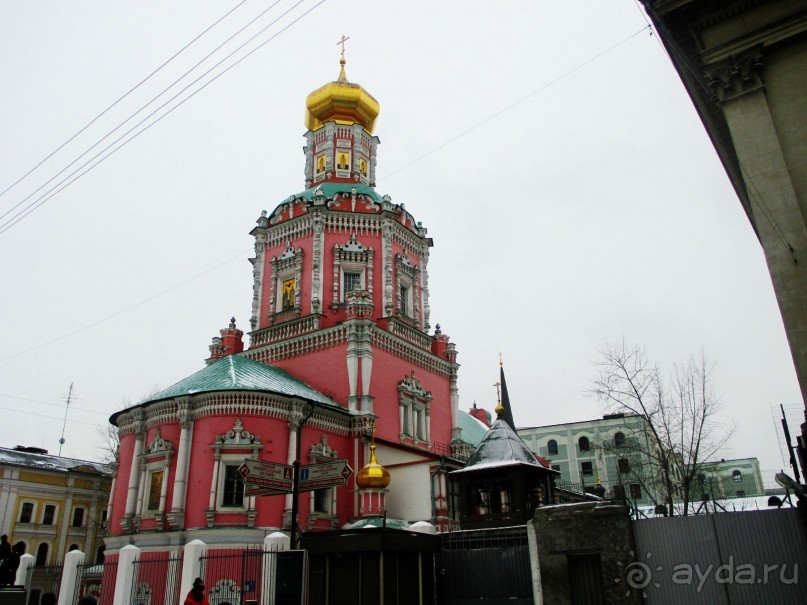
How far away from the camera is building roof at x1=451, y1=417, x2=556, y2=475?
2003 cm

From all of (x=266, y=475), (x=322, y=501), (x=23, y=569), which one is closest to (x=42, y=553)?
(x=23, y=569)

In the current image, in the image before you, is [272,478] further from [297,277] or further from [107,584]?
[297,277]

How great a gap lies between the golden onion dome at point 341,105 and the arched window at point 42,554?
88.0ft

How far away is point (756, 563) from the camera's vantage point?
1097 cm

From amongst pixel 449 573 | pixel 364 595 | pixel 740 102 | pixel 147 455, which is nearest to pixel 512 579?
pixel 449 573

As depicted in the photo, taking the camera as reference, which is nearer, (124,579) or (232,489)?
(124,579)

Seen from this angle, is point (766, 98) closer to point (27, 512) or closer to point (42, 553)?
point (27, 512)

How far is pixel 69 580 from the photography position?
1805cm

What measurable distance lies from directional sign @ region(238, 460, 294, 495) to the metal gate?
165 inches

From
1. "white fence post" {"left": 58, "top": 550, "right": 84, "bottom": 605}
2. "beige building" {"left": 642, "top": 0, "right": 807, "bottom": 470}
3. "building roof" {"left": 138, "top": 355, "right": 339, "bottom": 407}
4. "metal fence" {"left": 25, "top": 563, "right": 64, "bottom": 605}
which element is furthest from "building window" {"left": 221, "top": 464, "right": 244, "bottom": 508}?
"beige building" {"left": 642, "top": 0, "right": 807, "bottom": 470}

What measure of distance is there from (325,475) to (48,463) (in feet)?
93.7

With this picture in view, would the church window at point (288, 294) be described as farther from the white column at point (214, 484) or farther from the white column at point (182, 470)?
the white column at point (214, 484)

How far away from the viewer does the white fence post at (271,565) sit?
14.7m

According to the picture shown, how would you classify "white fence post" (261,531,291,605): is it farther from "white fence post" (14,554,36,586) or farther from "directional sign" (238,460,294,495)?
"white fence post" (14,554,36,586)
